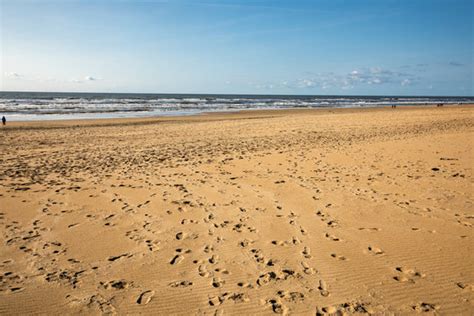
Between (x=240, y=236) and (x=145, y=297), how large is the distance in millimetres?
2072

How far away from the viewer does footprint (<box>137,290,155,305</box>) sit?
3.86 m

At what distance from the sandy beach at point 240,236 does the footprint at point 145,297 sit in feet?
0.07

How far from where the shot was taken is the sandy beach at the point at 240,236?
391 cm

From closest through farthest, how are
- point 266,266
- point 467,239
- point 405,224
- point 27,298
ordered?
point 27,298, point 266,266, point 467,239, point 405,224

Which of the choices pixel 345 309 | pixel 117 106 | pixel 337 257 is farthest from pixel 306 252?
pixel 117 106

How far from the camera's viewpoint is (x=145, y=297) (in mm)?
3949

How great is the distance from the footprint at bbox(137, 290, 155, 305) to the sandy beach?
2 cm

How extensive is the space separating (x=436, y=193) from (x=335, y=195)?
239cm

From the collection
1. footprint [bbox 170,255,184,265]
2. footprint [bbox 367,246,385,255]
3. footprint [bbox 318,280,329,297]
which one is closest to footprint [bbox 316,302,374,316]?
footprint [bbox 318,280,329,297]

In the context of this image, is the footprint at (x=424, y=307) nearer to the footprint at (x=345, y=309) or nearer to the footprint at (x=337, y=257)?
the footprint at (x=345, y=309)

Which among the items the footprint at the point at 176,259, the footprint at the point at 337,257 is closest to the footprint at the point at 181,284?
the footprint at the point at 176,259

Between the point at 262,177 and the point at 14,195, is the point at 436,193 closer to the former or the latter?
the point at 262,177

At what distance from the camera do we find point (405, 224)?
5.94 metres

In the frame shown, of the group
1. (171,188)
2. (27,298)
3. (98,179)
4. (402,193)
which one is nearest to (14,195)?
(98,179)
